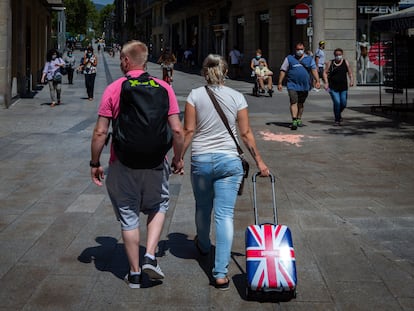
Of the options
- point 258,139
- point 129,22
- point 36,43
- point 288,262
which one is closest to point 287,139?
point 258,139

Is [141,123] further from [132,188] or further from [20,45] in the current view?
[20,45]

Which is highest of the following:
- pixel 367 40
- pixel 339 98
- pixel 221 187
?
pixel 367 40

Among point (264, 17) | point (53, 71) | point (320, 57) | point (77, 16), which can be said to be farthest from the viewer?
point (77, 16)

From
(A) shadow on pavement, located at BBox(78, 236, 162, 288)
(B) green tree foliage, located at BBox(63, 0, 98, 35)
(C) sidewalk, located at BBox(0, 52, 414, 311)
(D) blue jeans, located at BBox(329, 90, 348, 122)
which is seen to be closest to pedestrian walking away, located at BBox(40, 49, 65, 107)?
(C) sidewalk, located at BBox(0, 52, 414, 311)

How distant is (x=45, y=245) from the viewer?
5.65 metres

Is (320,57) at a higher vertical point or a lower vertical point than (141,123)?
higher

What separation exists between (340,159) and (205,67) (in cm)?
604

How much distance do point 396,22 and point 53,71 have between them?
9.71 metres

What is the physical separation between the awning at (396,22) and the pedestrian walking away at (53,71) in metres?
8.93

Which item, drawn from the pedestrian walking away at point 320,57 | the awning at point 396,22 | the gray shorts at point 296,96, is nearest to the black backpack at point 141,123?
the gray shorts at point 296,96

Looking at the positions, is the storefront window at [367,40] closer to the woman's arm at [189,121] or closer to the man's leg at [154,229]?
the woman's arm at [189,121]

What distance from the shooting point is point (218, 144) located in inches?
185

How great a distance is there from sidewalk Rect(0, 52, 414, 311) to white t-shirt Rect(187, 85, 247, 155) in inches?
38.2

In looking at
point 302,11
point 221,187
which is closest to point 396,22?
point 302,11
